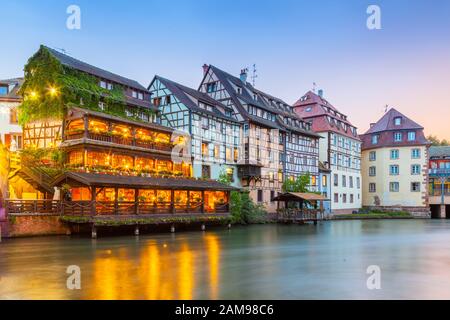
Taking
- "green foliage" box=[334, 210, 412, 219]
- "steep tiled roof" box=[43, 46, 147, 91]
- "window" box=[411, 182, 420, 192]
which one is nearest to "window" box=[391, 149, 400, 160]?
"window" box=[411, 182, 420, 192]

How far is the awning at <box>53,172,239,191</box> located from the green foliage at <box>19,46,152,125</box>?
733cm

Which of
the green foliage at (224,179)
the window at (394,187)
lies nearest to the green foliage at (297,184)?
the green foliage at (224,179)

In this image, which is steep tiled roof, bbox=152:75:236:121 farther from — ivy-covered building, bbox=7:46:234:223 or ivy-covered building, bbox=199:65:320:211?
ivy-covered building, bbox=7:46:234:223

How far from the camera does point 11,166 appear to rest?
31.0 m

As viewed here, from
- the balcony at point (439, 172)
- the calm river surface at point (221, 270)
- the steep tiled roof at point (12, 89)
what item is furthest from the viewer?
the balcony at point (439, 172)

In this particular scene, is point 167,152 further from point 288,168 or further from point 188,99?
point 288,168

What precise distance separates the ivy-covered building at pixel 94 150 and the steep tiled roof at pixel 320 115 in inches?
1037

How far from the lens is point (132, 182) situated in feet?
98.5

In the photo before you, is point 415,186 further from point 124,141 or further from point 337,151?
point 124,141

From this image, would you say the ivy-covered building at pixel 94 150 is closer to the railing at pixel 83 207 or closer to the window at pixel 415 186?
the railing at pixel 83 207

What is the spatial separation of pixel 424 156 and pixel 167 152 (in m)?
43.0

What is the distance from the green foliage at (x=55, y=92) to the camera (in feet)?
111

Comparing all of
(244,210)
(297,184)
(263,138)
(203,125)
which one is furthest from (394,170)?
(203,125)
